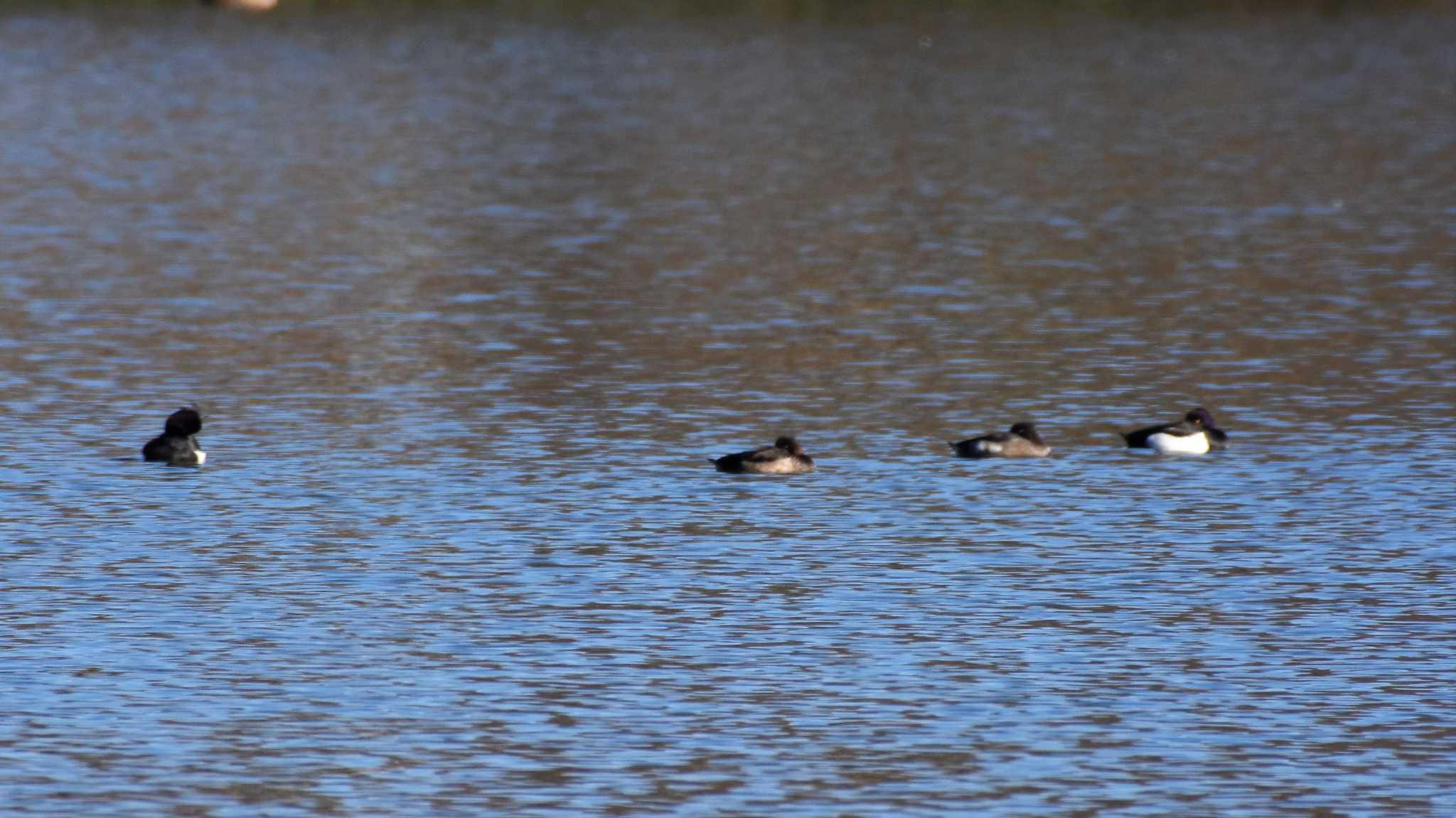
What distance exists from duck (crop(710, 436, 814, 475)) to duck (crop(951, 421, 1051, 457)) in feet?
5.44

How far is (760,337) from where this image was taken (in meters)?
33.5

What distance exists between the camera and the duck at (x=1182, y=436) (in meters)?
25.8

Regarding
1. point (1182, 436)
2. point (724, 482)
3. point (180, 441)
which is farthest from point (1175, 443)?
point (180, 441)

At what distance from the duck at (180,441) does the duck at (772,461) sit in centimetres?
484

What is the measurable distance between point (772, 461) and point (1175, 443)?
404cm

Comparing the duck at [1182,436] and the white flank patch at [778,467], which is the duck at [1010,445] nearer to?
the duck at [1182,436]

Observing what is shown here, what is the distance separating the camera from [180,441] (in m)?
25.0

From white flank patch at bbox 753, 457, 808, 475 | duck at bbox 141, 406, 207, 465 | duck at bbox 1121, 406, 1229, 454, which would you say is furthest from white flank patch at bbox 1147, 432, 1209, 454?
duck at bbox 141, 406, 207, 465

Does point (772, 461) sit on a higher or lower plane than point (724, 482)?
higher

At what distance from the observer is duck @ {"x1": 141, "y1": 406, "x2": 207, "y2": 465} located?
24953mm

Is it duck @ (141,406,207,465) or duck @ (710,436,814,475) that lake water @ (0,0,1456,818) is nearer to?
duck @ (710,436,814,475)

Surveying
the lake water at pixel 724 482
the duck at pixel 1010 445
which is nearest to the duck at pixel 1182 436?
the lake water at pixel 724 482

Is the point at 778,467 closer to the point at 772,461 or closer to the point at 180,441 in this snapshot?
the point at 772,461

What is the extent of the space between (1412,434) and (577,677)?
12.3 metres
